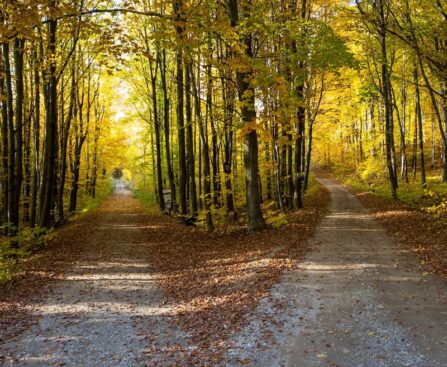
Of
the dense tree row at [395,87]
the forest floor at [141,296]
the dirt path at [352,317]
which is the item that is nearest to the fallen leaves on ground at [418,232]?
the dirt path at [352,317]

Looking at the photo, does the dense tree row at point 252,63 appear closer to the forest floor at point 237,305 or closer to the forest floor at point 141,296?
the forest floor at point 141,296

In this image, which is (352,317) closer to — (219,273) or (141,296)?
(219,273)

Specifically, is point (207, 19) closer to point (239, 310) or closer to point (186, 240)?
point (239, 310)

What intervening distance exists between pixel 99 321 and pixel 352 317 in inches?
184

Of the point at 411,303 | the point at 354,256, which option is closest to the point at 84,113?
the point at 354,256

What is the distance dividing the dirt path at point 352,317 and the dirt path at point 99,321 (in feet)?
5.62

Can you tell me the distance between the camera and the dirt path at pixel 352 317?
5309mm

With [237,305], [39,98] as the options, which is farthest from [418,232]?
[39,98]

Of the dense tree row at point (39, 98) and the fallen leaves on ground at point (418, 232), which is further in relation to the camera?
the fallen leaves on ground at point (418, 232)

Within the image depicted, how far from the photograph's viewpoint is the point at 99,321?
7.32 metres

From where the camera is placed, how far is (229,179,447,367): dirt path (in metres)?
5.31

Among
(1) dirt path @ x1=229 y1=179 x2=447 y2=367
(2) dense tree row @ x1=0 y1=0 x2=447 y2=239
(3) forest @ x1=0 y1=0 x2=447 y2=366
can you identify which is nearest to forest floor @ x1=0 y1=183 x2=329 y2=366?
(1) dirt path @ x1=229 y1=179 x2=447 y2=367

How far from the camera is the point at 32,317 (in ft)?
24.8

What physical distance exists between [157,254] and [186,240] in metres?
2.26
